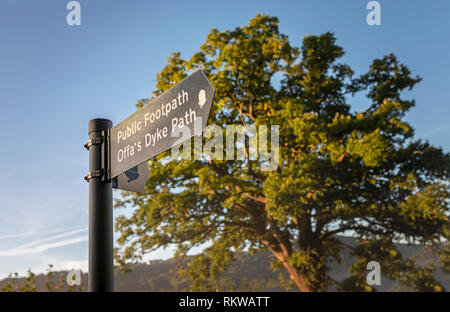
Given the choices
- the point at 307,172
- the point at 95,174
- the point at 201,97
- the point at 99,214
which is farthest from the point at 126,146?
the point at 307,172

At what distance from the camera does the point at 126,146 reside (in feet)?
7.70

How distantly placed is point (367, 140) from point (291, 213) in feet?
11.3

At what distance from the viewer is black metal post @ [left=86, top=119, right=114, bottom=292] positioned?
2223mm

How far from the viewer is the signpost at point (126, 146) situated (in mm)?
2051

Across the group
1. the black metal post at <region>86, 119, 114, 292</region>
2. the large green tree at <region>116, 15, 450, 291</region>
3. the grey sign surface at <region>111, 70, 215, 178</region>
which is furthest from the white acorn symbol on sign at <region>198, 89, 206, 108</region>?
the large green tree at <region>116, 15, 450, 291</region>

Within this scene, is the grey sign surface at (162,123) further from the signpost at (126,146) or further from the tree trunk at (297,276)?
the tree trunk at (297,276)

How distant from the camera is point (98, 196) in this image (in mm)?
2342

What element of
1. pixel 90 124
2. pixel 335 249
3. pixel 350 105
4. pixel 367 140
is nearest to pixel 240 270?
pixel 335 249

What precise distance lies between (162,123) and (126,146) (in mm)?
291


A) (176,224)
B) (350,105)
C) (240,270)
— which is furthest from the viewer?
(240,270)

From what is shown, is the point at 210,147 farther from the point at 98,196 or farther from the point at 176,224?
the point at 98,196

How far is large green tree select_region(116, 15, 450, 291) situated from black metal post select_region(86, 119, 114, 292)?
1192 centimetres

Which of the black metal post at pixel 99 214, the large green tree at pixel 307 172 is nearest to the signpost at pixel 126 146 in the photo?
the black metal post at pixel 99 214

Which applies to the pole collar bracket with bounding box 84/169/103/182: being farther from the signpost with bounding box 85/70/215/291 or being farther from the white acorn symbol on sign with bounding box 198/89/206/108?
the white acorn symbol on sign with bounding box 198/89/206/108
